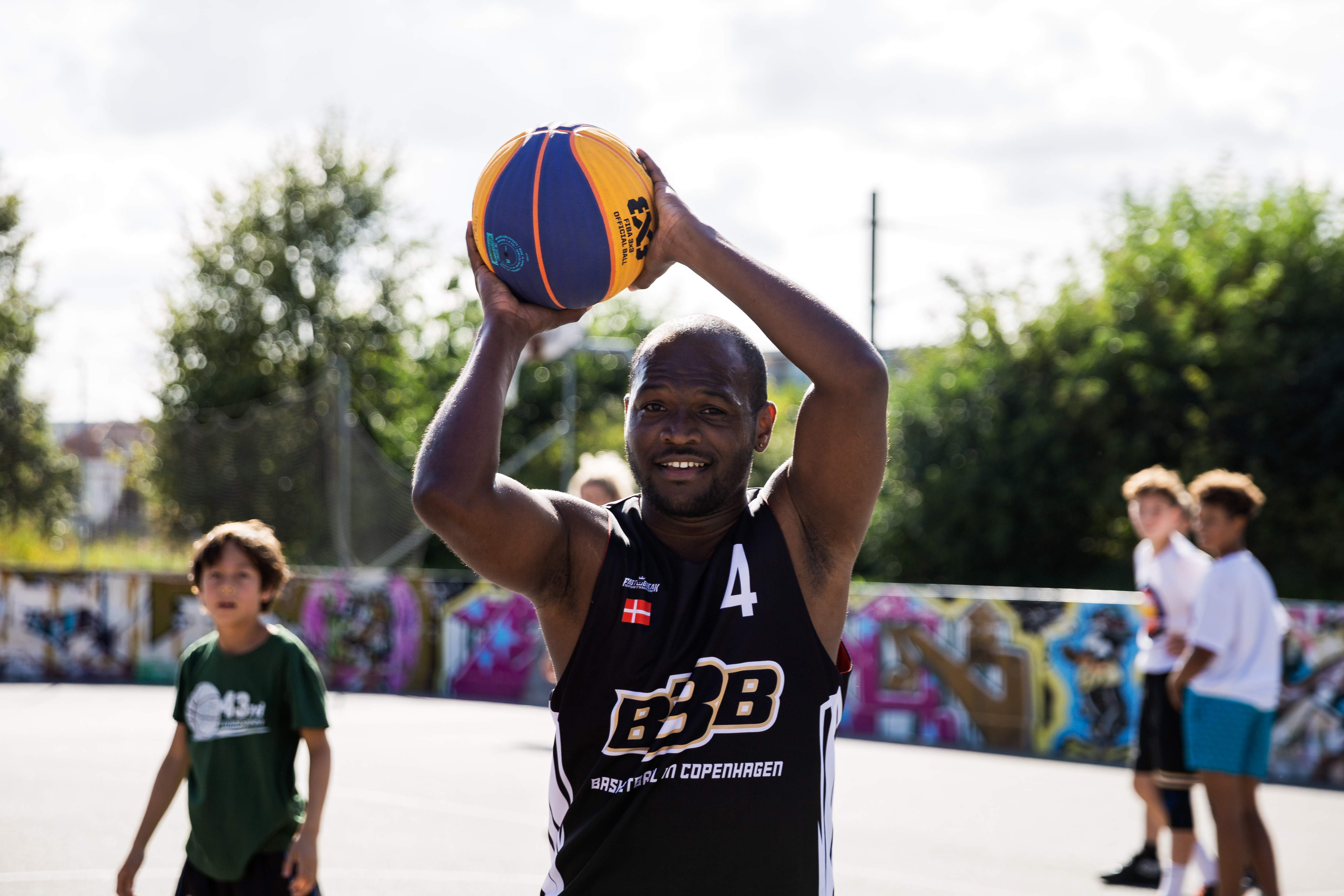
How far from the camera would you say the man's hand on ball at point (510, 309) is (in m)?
2.58

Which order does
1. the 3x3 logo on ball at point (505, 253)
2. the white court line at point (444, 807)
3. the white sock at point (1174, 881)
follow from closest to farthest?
the 3x3 logo on ball at point (505, 253), the white sock at point (1174, 881), the white court line at point (444, 807)

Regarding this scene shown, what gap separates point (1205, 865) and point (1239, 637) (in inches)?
62.3

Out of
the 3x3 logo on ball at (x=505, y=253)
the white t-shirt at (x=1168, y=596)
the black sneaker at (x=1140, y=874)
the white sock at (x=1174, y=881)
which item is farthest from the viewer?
the black sneaker at (x=1140, y=874)

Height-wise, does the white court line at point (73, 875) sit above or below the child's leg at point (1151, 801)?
below

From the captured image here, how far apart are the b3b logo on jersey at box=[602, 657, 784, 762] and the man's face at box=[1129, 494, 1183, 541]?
538 centimetres

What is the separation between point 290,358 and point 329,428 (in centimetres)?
993

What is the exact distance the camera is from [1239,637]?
6.29 metres

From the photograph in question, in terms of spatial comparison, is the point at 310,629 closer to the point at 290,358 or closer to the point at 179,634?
the point at 179,634

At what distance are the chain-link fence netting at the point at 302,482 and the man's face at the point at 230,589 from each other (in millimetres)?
17363

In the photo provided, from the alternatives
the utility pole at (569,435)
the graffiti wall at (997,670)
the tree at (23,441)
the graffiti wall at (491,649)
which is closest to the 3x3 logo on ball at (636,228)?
the graffiti wall at (997,670)

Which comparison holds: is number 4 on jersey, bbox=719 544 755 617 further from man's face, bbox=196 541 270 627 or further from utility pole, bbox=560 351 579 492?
utility pole, bbox=560 351 579 492

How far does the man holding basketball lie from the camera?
231 centimetres

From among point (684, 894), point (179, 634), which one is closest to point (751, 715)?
point (684, 894)

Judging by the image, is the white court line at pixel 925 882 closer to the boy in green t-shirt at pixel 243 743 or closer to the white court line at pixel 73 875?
the white court line at pixel 73 875
